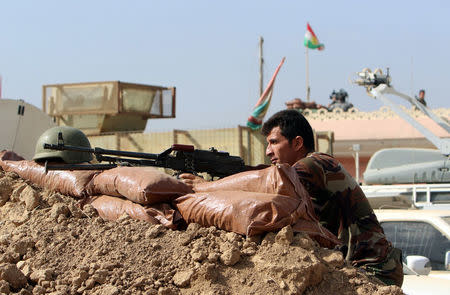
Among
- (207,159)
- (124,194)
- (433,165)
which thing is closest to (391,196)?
(433,165)

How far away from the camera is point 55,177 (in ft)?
14.5

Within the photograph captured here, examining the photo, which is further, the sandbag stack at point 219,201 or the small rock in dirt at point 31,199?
the small rock in dirt at point 31,199

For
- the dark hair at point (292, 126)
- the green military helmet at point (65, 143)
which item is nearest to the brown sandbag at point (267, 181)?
the dark hair at point (292, 126)

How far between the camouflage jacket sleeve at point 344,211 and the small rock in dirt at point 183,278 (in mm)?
700

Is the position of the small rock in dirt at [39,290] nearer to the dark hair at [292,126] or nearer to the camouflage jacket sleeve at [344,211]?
the camouflage jacket sleeve at [344,211]

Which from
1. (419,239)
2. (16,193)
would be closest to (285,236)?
(16,193)

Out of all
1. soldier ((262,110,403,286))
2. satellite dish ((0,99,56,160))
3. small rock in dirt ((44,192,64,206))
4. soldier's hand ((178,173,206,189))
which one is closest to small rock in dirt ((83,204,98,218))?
small rock in dirt ((44,192,64,206))

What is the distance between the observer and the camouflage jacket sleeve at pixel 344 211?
3.06 m

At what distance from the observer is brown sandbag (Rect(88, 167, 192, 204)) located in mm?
3246

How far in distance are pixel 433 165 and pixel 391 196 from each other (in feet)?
6.72

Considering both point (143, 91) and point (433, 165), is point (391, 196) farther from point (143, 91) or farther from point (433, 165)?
point (143, 91)

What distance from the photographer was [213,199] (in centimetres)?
291

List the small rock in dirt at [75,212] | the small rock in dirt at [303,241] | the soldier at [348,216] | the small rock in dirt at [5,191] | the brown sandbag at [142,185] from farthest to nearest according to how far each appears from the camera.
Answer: the small rock in dirt at [5,191]
the small rock in dirt at [75,212]
the brown sandbag at [142,185]
the soldier at [348,216]
the small rock in dirt at [303,241]

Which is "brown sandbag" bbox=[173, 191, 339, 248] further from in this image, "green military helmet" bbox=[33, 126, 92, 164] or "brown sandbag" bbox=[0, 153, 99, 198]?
"green military helmet" bbox=[33, 126, 92, 164]
